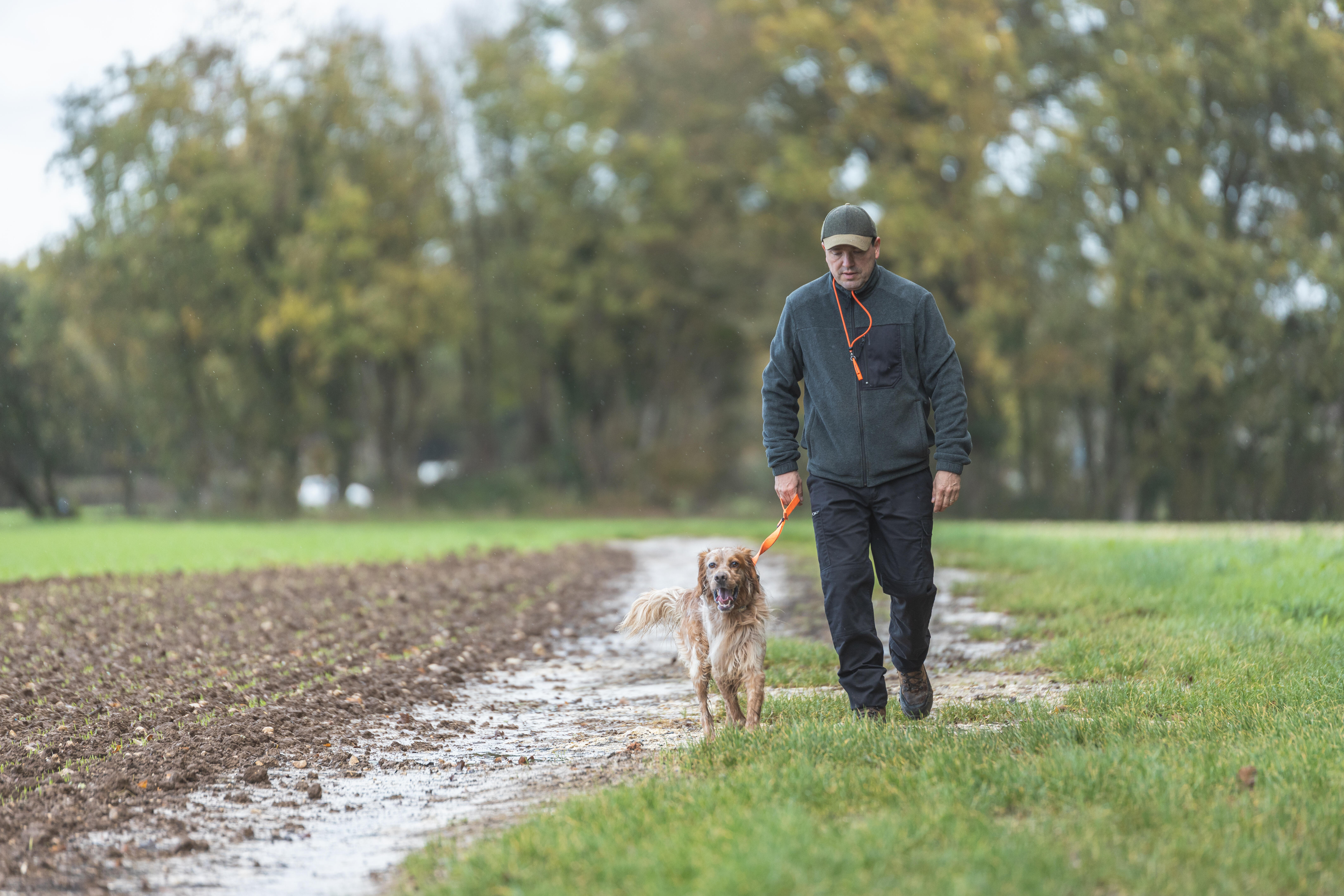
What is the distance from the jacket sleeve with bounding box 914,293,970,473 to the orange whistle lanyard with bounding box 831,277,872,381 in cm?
24

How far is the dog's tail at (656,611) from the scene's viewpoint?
20.9 feet

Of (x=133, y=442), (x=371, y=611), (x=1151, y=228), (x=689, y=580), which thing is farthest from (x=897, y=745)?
(x=133, y=442)

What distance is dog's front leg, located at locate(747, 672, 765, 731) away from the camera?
590cm

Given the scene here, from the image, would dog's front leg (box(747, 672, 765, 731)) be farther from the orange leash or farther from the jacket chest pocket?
the jacket chest pocket

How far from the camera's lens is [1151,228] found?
28.3 meters

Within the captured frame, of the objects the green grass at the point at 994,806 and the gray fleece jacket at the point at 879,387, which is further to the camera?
the gray fleece jacket at the point at 879,387

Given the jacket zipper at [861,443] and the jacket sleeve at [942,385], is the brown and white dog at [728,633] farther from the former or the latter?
the jacket sleeve at [942,385]

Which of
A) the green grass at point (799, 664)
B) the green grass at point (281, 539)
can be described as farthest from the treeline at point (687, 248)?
the green grass at point (799, 664)

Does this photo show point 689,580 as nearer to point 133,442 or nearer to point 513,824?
point 513,824

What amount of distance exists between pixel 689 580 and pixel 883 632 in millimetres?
5066

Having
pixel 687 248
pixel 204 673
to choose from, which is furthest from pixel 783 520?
pixel 687 248

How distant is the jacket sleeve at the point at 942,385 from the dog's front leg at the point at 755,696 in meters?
1.35

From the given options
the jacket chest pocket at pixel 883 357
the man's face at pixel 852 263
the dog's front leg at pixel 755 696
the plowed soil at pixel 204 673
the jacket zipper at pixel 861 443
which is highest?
the man's face at pixel 852 263

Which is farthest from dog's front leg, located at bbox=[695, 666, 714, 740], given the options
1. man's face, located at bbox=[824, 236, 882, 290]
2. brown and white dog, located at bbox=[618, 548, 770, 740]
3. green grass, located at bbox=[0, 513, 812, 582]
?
green grass, located at bbox=[0, 513, 812, 582]
